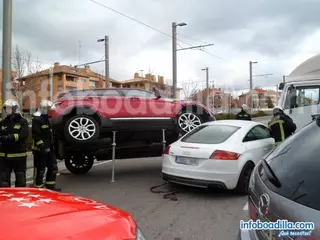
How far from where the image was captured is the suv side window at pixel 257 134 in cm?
Answer: 673

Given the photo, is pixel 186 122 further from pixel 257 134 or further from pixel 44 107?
pixel 44 107

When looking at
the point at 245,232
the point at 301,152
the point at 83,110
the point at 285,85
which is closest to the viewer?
the point at 301,152

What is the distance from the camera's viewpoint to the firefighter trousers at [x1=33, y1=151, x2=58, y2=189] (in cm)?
652

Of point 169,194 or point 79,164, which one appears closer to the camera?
point 169,194

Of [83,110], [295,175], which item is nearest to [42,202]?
[295,175]

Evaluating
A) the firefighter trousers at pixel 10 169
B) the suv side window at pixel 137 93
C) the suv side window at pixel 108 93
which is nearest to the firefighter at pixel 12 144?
the firefighter trousers at pixel 10 169

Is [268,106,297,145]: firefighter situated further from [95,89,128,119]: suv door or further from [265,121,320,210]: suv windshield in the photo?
[265,121,320,210]: suv windshield

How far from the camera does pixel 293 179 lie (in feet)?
6.15

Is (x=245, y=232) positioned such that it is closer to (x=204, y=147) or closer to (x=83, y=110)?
(x=204, y=147)

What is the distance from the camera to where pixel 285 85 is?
10641 mm

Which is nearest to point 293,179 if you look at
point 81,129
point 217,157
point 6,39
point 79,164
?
point 217,157

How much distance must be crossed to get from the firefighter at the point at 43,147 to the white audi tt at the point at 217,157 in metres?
2.29

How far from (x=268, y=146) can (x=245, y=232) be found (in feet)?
17.0

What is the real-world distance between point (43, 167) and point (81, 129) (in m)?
1.05
